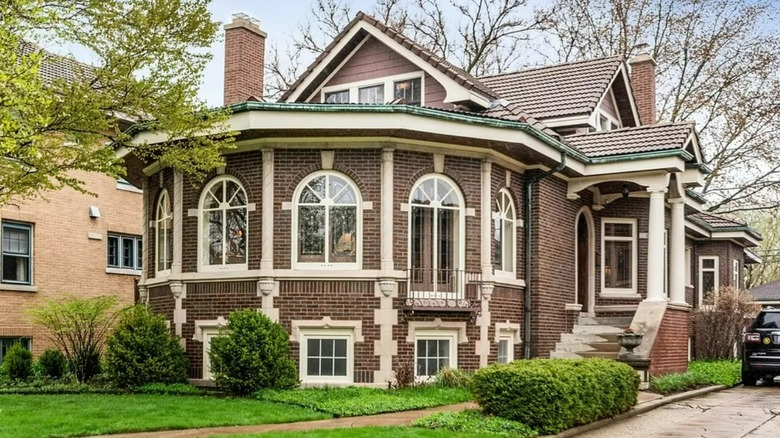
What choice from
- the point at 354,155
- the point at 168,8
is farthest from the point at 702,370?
the point at 168,8

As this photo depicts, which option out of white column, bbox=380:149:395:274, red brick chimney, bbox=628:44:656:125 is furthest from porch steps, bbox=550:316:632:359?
red brick chimney, bbox=628:44:656:125

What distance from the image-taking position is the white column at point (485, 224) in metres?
16.3

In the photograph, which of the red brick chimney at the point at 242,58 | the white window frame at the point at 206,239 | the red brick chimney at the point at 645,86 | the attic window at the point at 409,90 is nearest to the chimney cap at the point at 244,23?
the red brick chimney at the point at 242,58

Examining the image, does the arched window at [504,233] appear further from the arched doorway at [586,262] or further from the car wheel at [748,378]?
the car wheel at [748,378]

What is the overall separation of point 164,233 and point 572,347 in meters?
8.57

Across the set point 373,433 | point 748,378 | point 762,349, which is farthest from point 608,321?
point 373,433

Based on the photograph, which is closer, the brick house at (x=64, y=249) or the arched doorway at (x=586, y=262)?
the arched doorway at (x=586, y=262)

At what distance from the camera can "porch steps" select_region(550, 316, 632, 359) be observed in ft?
58.8

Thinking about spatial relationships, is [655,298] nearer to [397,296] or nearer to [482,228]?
[482,228]

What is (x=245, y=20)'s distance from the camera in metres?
20.0

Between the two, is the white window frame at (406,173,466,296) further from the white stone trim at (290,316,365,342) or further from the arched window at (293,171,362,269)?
the white stone trim at (290,316,365,342)

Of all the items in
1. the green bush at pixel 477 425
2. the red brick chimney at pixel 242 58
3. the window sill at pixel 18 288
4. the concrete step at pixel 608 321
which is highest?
the red brick chimney at pixel 242 58

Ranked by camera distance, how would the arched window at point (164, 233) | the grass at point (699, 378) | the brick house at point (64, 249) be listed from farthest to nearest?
the brick house at point (64, 249) → the arched window at point (164, 233) → the grass at point (699, 378)

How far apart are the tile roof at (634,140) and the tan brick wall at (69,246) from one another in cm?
1272
